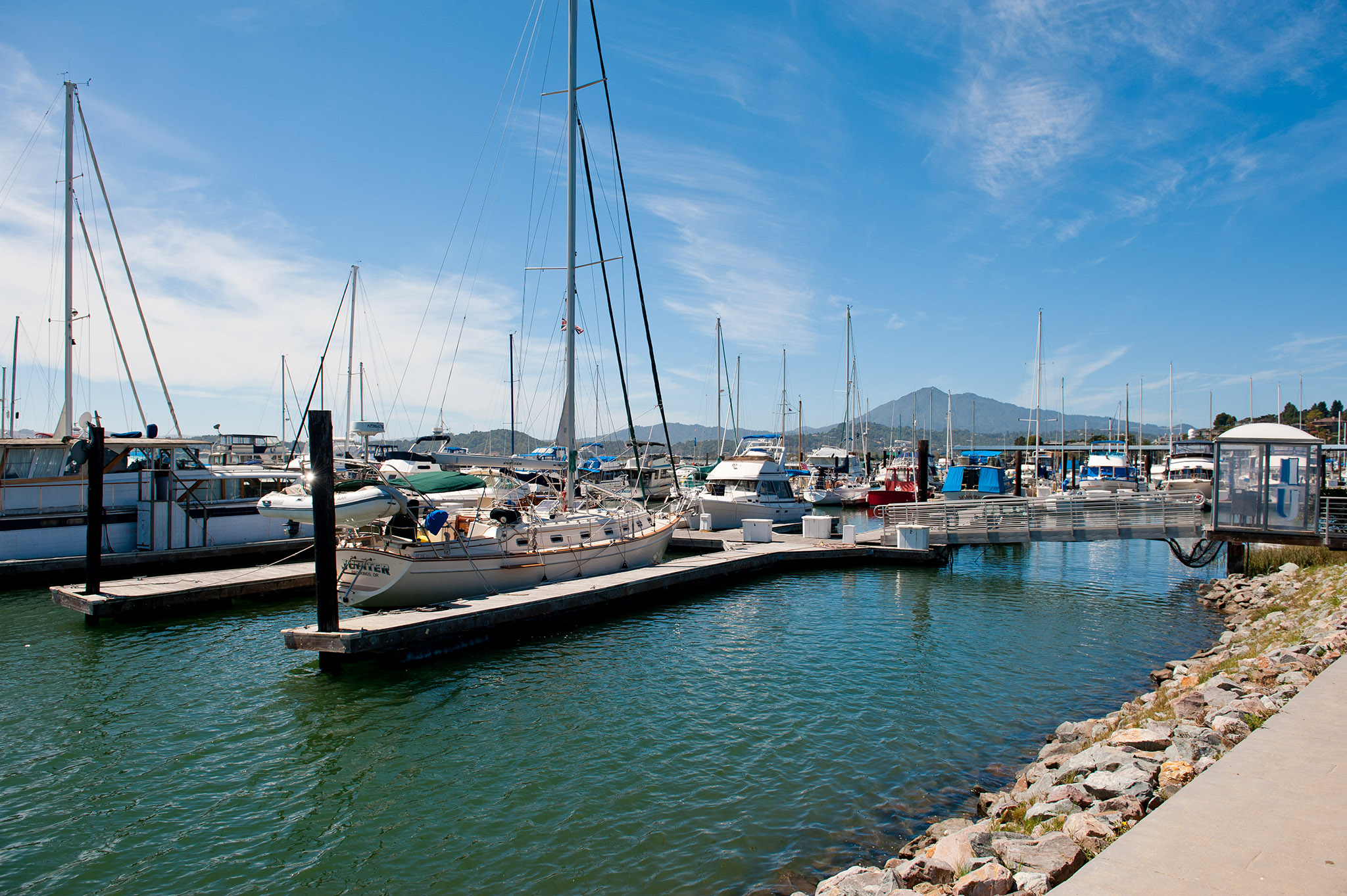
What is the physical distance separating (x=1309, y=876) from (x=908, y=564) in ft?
72.3

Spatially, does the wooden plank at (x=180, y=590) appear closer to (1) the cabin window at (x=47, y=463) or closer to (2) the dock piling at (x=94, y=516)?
(2) the dock piling at (x=94, y=516)

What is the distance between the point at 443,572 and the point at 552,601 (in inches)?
99.0

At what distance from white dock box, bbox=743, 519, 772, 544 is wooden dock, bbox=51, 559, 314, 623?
15.3m

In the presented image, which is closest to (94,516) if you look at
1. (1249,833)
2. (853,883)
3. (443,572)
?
(443,572)

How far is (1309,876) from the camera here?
4.50 meters

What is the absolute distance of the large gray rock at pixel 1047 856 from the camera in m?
5.26

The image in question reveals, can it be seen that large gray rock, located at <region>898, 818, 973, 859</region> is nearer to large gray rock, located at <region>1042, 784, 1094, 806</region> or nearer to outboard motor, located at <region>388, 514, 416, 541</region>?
large gray rock, located at <region>1042, 784, 1094, 806</region>

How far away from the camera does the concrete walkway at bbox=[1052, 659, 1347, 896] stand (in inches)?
177

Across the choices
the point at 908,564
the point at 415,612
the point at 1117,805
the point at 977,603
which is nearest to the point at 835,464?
the point at 908,564

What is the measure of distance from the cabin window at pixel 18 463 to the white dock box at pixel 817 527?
1012 inches

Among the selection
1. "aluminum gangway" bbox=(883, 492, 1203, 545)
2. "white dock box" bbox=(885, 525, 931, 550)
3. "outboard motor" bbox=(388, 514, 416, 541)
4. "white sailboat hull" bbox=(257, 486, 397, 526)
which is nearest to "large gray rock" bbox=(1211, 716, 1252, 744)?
"white sailboat hull" bbox=(257, 486, 397, 526)

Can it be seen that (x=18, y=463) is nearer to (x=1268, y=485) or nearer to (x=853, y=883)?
(x=853, y=883)

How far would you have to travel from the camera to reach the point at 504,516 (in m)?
17.8

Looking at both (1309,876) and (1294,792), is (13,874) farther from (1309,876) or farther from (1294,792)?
(1294,792)
